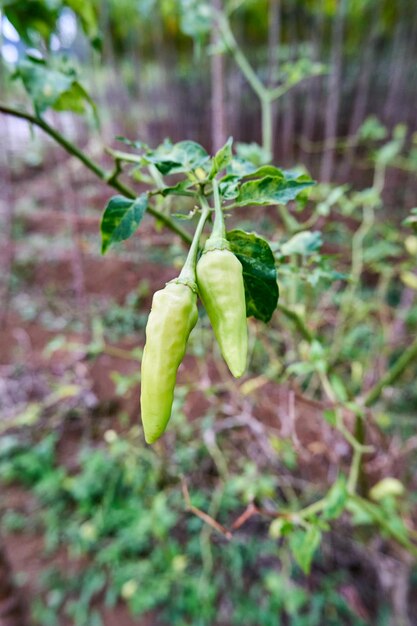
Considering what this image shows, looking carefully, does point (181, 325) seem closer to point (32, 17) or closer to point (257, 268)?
point (257, 268)

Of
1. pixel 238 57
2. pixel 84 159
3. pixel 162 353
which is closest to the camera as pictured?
pixel 162 353

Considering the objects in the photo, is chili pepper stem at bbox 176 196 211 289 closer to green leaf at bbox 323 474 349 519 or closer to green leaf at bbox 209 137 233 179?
green leaf at bbox 209 137 233 179

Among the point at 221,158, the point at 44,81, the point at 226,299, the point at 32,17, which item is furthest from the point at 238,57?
the point at 226,299

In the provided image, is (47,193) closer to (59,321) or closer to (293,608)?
(59,321)

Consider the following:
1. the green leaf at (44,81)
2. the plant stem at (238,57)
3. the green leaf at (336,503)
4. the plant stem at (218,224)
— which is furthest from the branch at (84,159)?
the plant stem at (238,57)

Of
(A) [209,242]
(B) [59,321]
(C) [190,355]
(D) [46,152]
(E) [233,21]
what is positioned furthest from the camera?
(D) [46,152]

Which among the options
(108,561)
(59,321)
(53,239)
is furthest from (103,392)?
(53,239)

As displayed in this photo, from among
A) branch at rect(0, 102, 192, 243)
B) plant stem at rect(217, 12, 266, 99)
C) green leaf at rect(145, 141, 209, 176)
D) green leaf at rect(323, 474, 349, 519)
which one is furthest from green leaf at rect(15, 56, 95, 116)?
green leaf at rect(323, 474, 349, 519)
